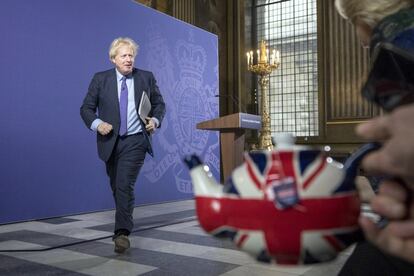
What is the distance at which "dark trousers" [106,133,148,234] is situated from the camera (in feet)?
10.4

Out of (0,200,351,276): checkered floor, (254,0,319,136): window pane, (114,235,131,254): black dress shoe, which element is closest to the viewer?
(0,200,351,276): checkered floor

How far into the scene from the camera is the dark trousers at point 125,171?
3.16 m

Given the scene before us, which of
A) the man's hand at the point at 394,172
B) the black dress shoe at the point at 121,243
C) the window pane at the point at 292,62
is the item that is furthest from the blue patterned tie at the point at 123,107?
the window pane at the point at 292,62

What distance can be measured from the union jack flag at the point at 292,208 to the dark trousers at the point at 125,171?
9.24 ft

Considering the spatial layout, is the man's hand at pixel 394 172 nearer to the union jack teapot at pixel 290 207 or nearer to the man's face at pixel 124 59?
the union jack teapot at pixel 290 207

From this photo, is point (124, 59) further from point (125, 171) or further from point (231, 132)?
point (231, 132)

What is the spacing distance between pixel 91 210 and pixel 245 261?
2.97 m

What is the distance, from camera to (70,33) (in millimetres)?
5234

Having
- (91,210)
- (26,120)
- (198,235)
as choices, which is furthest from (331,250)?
(91,210)

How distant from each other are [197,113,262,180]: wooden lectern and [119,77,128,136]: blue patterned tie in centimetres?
118

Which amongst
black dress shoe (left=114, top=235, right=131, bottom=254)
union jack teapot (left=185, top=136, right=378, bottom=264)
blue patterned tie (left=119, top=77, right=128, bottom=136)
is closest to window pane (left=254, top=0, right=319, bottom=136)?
blue patterned tie (left=119, top=77, right=128, bottom=136)

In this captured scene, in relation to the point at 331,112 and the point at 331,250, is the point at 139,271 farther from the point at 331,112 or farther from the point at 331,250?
the point at 331,112

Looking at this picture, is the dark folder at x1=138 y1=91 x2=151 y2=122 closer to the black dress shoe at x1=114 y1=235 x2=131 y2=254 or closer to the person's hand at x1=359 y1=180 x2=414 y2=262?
the black dress shoe at x1=114 y1=235 x2=131 y2=254

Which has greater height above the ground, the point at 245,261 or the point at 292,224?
the point at 292,224
